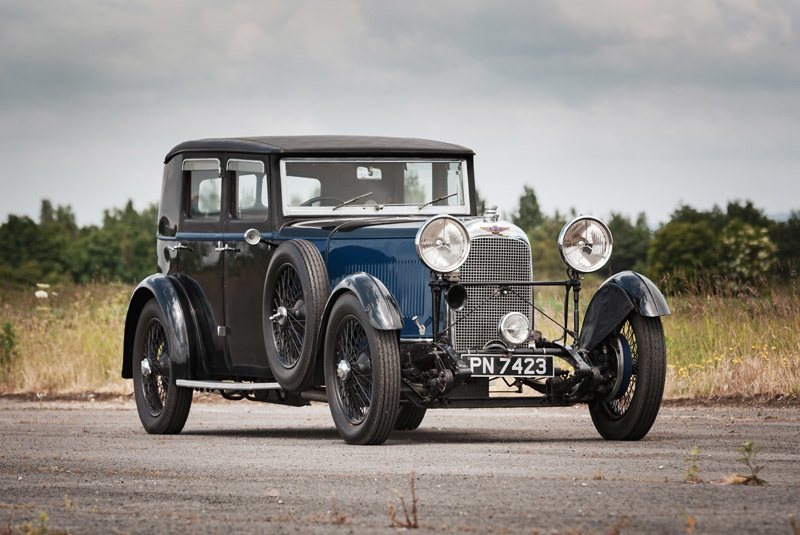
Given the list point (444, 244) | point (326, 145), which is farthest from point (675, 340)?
point (444, 244)

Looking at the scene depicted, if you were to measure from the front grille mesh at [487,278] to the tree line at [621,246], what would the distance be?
65.1 meters

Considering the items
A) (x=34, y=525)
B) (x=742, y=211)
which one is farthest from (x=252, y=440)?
(x=742, y=211)

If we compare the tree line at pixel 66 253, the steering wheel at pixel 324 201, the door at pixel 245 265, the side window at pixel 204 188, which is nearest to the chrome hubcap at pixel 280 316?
the door at pixel 245 265

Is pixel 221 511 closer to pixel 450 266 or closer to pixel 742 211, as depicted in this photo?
pixel 450 266

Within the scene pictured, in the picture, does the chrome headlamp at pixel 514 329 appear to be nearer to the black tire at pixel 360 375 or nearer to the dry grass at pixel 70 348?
the black tire at pixel 360 375

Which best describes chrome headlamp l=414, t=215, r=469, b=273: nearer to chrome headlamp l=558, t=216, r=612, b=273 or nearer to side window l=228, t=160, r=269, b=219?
chrome headlamp l=558, t=216, r=612, b=273

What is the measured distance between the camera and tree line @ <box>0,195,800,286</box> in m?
84.8

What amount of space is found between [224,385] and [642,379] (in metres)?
3.31

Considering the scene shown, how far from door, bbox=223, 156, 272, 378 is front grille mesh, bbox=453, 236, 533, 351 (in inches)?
67.8

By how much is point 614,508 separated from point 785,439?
4.04 meters

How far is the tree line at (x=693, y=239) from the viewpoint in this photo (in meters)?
85.1

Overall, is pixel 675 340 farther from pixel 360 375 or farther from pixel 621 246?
pixel 621 246

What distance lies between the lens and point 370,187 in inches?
406

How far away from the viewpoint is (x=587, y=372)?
28.4 ft
